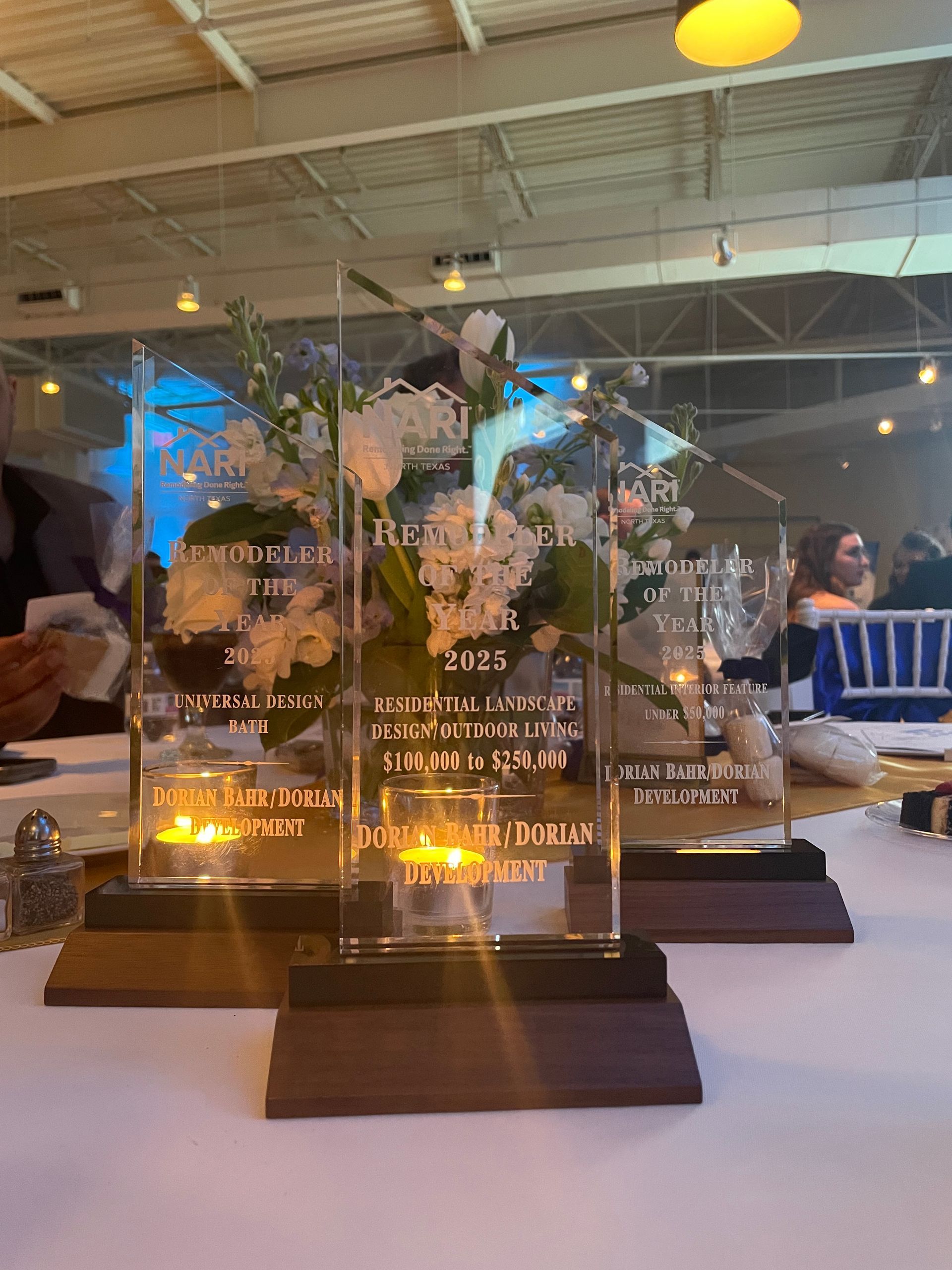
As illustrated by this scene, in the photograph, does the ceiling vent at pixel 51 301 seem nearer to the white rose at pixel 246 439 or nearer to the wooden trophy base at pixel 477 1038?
the white rose at pixel 246 439

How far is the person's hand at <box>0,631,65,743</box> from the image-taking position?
1.20 meters

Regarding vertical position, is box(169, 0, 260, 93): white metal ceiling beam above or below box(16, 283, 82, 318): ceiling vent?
above

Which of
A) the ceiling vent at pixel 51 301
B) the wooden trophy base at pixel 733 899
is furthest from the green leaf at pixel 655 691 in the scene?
the ceiling vent at pixel 51 301

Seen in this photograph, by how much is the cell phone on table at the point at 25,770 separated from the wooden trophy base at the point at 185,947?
73 cm

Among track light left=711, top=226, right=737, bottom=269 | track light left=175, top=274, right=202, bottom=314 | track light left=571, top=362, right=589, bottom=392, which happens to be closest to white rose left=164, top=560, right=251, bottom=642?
track light left=711, top=226, right=737, bottom=269

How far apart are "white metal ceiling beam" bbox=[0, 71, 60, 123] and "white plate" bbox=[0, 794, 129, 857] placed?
494cm

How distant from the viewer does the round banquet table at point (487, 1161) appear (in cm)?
34

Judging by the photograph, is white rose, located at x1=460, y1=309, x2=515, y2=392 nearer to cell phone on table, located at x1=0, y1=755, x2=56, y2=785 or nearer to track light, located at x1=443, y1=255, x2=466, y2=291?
cell phone on table, located at x1=0, y1=755, x2=56, y2=785

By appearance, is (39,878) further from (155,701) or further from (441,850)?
(441,850)

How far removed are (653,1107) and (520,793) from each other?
18 cm

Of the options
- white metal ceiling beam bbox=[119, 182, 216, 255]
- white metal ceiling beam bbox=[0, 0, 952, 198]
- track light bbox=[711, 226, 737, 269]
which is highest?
white metal ceiling beam bbox=[119, 182, 216, 255]

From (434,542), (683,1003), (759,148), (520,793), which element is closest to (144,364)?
(434,542)

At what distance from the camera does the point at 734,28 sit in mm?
2316

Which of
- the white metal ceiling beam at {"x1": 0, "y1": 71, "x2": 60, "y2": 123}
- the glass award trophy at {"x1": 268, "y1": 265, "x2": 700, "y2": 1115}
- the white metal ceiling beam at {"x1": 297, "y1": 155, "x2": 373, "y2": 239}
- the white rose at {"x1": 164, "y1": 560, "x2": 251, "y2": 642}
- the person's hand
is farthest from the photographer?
the white metal ceiling beam at {"x1": 297, "y1": 155, "x2": 373, "y2": 239}
